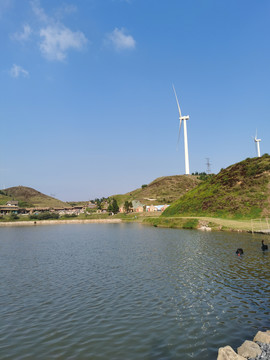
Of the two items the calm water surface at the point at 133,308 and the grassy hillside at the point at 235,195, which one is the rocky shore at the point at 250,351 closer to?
the calm water surface at the point at 133,308

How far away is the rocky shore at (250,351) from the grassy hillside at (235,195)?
271 feet

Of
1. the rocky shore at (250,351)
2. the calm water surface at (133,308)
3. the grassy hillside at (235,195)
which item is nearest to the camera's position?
the rocky shore at (250,351)

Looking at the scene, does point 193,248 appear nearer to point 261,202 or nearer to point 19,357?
point 19,357

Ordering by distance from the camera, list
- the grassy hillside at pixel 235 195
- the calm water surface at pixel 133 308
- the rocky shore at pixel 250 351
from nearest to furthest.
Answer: the rocky shore at pixel 250 351 < the calm water surface at pixel 133 308 < the grassy hillside at pixel 235 195

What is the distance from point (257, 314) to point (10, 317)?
17.7m

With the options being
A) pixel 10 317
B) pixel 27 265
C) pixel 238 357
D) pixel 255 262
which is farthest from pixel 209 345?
pixel 27 265

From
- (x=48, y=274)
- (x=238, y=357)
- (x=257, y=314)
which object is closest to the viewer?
(x=238, y=357)

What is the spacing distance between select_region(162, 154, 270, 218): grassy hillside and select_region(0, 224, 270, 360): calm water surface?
62.9 m

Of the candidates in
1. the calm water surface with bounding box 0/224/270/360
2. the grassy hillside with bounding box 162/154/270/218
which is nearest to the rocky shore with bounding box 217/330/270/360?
the calm water surface with bounding box 0/224/270/360

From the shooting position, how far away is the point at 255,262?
3306cm

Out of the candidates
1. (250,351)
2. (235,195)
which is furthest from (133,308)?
(235,195)

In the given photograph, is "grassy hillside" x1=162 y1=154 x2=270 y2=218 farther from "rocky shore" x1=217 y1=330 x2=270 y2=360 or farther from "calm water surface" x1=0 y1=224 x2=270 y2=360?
"rocky shore" x1=217 y1=330 x2=270 y2=360

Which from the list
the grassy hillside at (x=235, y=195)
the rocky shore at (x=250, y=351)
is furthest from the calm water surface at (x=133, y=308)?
the grassy hillside at (x=235, y=195)

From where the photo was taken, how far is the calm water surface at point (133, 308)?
557 inches
